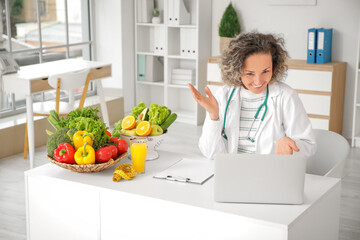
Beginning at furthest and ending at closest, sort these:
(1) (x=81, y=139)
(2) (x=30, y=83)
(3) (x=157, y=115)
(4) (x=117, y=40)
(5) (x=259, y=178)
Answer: (4) (x=117, y=40) < (2) (x=30, y=83) < (3) (x=157, y=115) < (1) (x=81, y=139) < (5) (x=259, y=178)

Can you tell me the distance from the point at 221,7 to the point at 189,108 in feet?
3.96

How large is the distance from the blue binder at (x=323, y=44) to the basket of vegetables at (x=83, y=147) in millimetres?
3314

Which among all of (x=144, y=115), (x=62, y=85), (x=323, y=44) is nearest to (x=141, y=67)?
(x=62, y=85)

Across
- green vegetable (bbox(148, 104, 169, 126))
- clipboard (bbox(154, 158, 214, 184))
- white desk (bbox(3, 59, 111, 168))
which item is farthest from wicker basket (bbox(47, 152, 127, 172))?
white desk (bbox(3, 59, 111, 168))

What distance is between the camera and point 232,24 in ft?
18.5

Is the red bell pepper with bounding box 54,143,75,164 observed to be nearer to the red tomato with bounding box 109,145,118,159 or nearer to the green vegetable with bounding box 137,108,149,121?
the red tomato with bounding box 109,145,118,159

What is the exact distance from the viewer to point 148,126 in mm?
2406

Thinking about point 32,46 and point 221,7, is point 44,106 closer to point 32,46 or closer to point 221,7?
point 32,46

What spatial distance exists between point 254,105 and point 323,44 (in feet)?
9.78

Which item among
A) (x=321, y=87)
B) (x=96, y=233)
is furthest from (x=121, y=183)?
(x=321, y=87)

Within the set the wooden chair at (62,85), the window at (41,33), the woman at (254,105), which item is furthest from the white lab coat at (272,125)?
the window at (41,33)

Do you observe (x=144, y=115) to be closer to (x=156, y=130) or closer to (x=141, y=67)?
(x=156, y=130)

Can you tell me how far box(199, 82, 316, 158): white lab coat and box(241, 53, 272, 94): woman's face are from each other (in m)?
0.13

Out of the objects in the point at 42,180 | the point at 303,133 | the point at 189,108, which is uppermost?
the point at 303,133
